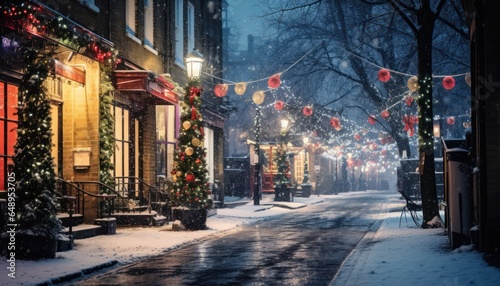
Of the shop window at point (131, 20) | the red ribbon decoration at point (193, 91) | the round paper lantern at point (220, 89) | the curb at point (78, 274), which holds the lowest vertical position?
the curb at point (78, 274)

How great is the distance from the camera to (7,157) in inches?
598

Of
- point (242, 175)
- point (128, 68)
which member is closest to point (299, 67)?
point (242, 175)

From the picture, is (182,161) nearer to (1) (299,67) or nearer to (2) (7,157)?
(2) (7,157)

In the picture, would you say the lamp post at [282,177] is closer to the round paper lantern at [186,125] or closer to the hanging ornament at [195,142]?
the hanging ornament at [195,142]

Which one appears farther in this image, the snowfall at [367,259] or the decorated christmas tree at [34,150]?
the decorated christmas tree at [34,150]

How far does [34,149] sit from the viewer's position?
12766 mm

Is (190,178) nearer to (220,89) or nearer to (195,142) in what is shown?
(195,142)

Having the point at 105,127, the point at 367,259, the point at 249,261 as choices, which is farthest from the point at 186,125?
the point at 367,259

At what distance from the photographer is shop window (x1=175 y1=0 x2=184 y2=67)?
26.5 metres

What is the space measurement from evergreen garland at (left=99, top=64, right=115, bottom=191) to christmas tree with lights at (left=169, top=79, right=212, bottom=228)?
201 centimetres

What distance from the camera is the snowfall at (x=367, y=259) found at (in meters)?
9.62

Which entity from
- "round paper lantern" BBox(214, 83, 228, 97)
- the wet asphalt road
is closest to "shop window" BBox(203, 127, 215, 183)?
"round paper lantern" BBox(214, 83, 228, 97)

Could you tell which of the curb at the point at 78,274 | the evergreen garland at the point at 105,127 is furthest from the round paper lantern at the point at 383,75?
the curb at the point at 78,274

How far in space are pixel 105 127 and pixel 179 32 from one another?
912cm
